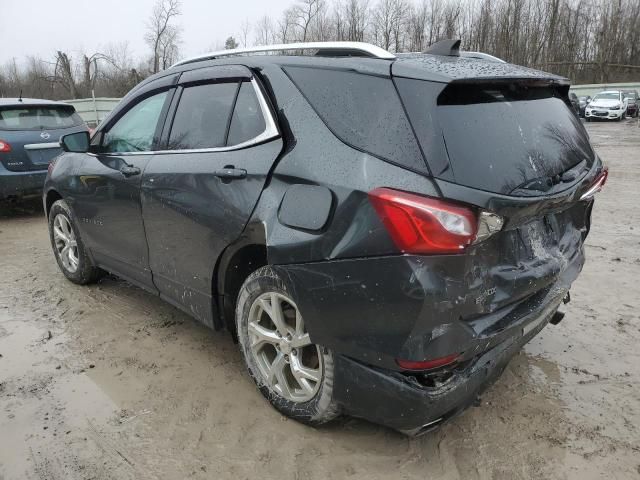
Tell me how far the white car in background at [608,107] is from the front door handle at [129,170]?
1162 inches

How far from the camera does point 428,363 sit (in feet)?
6.44

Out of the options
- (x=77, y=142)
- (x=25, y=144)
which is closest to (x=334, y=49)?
(x=77, y=142)

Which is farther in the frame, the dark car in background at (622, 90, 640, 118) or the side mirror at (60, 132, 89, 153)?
the dark car in background at (622, 90, 640, 118)

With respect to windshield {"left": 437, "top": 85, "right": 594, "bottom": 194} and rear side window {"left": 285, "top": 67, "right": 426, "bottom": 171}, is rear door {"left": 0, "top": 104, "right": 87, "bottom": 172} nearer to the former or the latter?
rear side window {"left": 285, "top": 67, "right": 426, "bottom": 171}

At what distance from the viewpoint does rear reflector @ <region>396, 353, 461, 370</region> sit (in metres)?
1.96

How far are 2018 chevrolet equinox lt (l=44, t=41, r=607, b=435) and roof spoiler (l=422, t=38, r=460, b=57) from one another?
0.4 inches

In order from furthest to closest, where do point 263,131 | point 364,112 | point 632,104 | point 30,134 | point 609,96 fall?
point 632,104 → point 609,96 → point 30,134 → point 263,131 → point 364,112

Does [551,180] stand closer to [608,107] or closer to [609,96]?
[608,107]

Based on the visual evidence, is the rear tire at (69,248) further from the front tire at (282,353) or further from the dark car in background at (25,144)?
the dark car in background at (25,144)

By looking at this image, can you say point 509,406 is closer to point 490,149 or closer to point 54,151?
point 490,149

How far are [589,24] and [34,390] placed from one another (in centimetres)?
5933

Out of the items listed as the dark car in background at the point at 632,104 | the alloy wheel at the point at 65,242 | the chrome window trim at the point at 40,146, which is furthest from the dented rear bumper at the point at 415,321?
the dark car in background at the point at 632,104

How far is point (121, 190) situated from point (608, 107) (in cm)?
2960

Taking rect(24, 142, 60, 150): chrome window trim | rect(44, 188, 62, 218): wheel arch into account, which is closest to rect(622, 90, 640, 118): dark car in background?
rect(24, 142, 60, 150): chrome window trim
